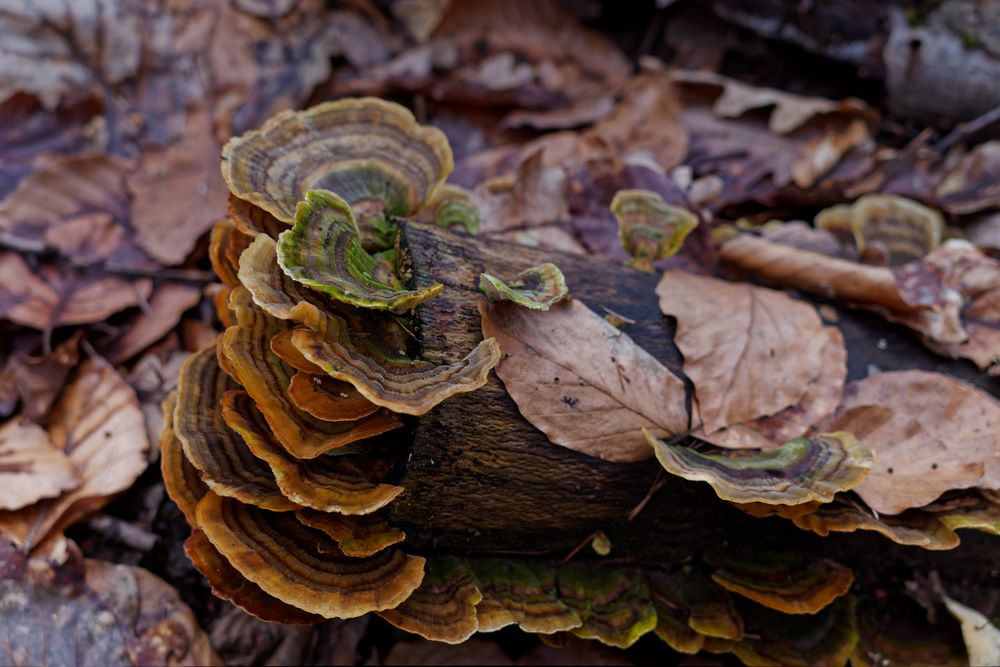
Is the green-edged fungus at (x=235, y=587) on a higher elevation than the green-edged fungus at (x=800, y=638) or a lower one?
higher

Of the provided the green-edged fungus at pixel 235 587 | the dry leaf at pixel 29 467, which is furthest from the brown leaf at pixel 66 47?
the green-edged fungus at pixel 235 587

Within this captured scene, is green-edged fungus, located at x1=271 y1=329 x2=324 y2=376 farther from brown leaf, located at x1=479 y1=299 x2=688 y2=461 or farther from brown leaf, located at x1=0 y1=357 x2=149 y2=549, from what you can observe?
brown leaf, located at x1=0 y1=357 x2=149 y2=549

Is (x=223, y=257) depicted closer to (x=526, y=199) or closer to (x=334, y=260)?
(x=334, y=260)

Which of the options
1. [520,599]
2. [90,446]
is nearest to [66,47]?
[90,446]

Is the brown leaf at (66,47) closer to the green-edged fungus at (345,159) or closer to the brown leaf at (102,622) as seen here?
the green-edged fungus at (345,159)

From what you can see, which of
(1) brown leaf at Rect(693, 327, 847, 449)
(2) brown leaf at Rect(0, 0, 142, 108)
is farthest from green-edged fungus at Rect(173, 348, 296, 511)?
(2) brown leaf at Rect(0, 0, 142, 108)

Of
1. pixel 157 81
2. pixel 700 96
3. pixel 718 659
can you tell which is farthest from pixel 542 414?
pixel 157 81

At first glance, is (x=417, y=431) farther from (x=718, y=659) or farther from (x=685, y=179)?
(x=685, y=179)
